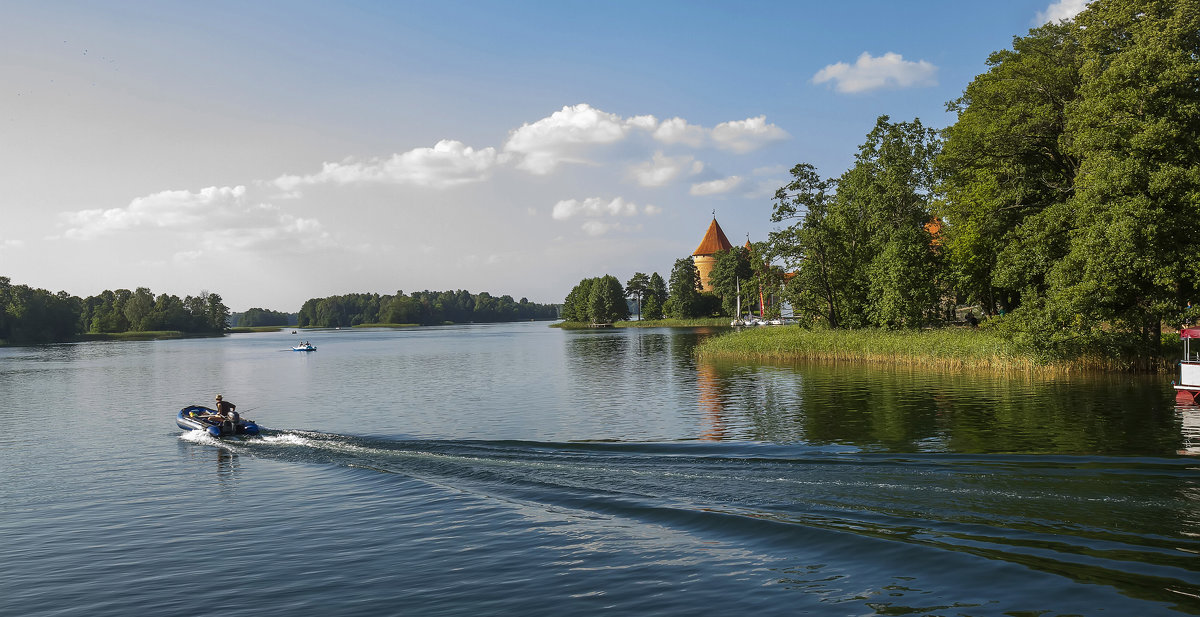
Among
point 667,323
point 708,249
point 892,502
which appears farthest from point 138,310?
point 892,502

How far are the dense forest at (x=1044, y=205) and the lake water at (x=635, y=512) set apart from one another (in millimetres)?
4862

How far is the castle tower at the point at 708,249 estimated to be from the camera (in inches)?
6580

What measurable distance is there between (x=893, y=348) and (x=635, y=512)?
31.6m

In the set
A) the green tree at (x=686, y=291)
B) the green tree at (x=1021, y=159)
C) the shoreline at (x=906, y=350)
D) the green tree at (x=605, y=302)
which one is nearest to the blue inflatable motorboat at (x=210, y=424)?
the shoreline at (x=906, y=350)

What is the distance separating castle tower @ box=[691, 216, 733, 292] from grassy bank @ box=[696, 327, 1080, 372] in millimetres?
111164

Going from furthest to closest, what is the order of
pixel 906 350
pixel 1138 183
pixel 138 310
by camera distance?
pixel 138 310 → pixel 906 350 → pixel 1138 183

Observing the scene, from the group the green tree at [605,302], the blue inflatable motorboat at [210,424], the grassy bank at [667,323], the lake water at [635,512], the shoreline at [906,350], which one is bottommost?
the lake water at [635,512]

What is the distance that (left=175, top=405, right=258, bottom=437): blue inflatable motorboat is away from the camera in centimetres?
2391

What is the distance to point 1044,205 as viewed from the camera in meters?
36.6

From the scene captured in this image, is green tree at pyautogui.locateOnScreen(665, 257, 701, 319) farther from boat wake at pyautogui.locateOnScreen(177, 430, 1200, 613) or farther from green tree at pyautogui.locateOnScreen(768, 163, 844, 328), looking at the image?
boat wake at pyautogui.locateOnScreen(177, 430, 1200, 613)

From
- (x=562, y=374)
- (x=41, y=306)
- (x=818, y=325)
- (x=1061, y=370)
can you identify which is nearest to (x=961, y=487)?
(x=1061, y=370)

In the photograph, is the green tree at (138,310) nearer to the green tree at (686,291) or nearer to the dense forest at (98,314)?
the dense forest at (98,314)

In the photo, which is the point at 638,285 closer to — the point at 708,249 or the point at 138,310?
the point at 708,249

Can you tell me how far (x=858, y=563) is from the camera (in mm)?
10570
